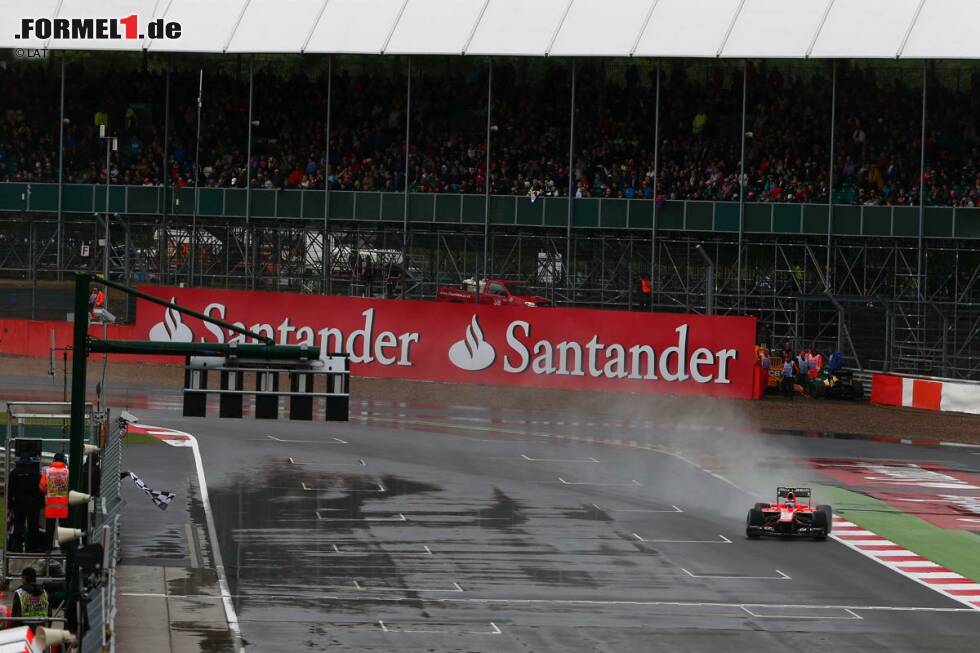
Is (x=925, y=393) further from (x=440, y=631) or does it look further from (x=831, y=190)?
(x=440, y=631)

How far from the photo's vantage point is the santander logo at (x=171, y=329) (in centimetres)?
4628

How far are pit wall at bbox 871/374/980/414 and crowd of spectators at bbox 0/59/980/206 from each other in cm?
805

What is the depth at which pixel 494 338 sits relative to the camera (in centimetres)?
4612

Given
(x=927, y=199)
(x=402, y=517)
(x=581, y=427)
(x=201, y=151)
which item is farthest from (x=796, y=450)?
(x=201, y=151)

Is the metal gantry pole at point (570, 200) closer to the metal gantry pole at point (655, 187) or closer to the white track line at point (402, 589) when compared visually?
the metal gantry pole at point (655, 187)

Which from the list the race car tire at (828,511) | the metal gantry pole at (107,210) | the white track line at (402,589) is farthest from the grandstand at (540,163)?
the white track line at (402,589)

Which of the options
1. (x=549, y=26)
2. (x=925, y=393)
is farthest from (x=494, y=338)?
(x=925, y=393)

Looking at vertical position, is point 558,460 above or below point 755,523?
above

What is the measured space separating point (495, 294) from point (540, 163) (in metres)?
7.74

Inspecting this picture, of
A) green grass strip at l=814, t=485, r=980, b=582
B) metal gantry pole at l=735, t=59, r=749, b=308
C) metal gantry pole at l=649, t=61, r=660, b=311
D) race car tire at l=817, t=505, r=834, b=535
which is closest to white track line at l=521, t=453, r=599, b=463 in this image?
green grass strip at l=814, t=485, r=980, b=582

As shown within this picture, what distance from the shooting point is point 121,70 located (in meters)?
59.7

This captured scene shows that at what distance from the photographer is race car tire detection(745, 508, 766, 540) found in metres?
27.4

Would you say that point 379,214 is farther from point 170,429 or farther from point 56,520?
point 56,520

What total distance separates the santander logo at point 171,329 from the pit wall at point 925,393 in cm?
2090
